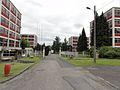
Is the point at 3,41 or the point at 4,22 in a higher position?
the point at 4,22

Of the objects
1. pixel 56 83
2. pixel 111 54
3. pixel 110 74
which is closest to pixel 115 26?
pixel 111 54

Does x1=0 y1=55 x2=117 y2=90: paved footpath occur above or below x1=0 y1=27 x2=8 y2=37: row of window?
below

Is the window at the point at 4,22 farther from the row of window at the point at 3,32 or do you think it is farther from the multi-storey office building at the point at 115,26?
the multi-storey office building at the point at 115,26

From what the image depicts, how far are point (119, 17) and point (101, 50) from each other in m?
16.8

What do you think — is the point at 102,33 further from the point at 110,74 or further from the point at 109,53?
the point at 110,74

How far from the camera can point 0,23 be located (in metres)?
60.9

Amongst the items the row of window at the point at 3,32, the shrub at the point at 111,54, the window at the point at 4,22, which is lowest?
the shrub at the point at 111,54

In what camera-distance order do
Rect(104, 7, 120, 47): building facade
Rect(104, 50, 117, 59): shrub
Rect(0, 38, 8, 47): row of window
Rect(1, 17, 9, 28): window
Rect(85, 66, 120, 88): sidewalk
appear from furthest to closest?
Rect(104, 7, 120, 47): building facade → Rect(1, 17, 9, 28): window → Rect(0, 38, 8, 47): row of window → Rect(104, 50, 117, 59): shrub → Rect(85, 66, 120, 88): sidewalk

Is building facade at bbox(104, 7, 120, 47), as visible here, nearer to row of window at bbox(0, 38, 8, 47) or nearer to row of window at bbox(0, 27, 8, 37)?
row of window at bbox(0, 27, 8, 37)

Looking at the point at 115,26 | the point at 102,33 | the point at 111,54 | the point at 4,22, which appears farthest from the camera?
the point at 115,26

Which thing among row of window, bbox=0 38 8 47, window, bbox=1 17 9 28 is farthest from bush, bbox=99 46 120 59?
window, bbox=1 17 9 28

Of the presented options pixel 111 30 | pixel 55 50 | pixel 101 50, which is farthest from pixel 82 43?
pixel 55 50

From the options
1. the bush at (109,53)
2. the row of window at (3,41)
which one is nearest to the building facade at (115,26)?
the bush at (109,53)

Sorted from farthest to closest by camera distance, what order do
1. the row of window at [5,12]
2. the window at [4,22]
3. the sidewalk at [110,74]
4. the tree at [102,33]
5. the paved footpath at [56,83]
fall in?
the tree at [102,33] → the row of window at [5,12] → the window at [4,22] → the sidewalk at [110,74] → the paved footpath at [56,83]
